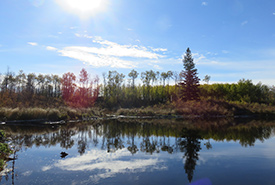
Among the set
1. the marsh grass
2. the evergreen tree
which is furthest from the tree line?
the marsh grass

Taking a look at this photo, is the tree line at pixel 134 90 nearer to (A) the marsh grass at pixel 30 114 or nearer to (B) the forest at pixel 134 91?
(B) the forest at pixel 134 91

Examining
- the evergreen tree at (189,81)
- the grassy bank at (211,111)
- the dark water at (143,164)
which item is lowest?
the dark water at (143,164)

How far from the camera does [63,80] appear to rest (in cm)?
5369

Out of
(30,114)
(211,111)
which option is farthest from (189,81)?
(30,114)

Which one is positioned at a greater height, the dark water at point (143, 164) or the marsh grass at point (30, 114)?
the marsh grass at point (30, 114)

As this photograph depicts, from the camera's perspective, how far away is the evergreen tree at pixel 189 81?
43406 millimetres

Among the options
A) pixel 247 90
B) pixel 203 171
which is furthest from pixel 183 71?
pixel 203 171

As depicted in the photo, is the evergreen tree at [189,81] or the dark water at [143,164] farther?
the evergreen tree at [189,81]

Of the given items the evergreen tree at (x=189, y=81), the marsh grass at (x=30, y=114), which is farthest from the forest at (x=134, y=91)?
the marsh grass at (x=30, y=114)

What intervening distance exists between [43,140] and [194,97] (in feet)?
121

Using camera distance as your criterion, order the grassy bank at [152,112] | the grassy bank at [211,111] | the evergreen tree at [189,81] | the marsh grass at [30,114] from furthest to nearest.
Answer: the evergreen tree at [189,81] → the grassy bank at [211,111] → the grassy bank at [152,112] → the marsh grass at [30,114]

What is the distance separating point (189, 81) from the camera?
4497cm

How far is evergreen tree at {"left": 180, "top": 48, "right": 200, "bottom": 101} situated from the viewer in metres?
43.4

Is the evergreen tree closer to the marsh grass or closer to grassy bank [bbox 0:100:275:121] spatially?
grassy bank [bbox 0:100:275:121]
